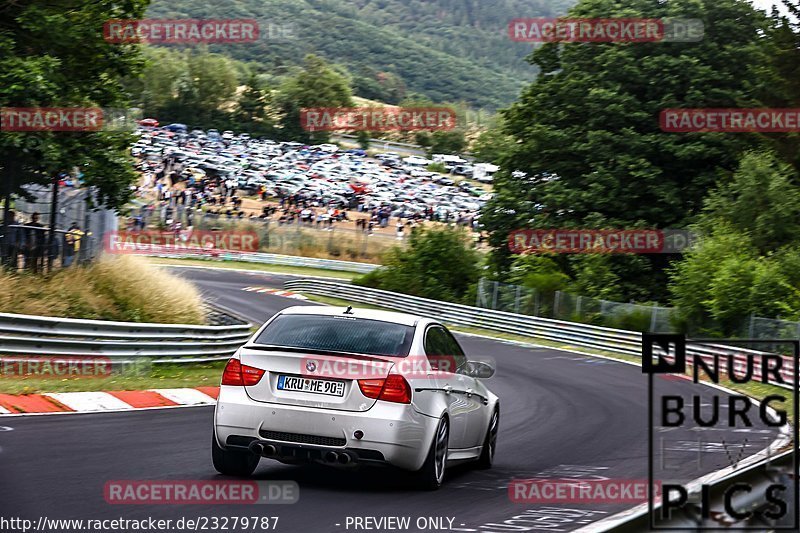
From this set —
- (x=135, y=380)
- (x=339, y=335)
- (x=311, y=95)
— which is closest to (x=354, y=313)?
(x=339, y=335)

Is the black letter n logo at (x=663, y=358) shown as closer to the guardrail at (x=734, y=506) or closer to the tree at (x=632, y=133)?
the guardrail at (x=734, y=506)

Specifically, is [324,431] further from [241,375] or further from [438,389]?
[438,389]

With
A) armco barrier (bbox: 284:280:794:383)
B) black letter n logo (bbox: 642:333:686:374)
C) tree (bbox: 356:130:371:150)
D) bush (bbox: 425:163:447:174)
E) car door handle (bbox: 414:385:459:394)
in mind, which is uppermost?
tree (bbox: 356:130:371:150)

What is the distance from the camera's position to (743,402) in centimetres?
578

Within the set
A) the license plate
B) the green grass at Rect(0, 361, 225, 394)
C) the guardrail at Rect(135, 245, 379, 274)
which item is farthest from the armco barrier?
the license plate

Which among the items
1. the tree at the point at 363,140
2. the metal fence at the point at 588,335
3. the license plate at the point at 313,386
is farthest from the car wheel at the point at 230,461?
the tree at the point at 363,140

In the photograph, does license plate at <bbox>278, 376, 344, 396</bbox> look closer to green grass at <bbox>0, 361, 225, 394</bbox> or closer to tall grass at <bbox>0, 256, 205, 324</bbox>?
green grass at <bbox>0, 361, 225, 394</bbox>

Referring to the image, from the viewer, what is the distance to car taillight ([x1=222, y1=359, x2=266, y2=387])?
29.0ft

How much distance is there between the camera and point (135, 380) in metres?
17.1

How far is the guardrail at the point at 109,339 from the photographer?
16.6 meters

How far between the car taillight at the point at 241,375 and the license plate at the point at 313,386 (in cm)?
23

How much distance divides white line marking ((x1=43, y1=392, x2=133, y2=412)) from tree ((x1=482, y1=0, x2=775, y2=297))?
1175 inches

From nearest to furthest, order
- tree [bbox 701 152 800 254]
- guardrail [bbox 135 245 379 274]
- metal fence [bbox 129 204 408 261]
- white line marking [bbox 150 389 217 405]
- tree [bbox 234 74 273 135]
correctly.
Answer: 1. white line marking [bbox 150 389 217 405]
2. tree [bbox 701 152 800 254]
3. metal fence [bbox 129 204 408 261]
4. guardrail [bbox 135 245 379 274]
5. tree [bbox 234 74 273 135]

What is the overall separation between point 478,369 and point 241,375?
2.52 m
